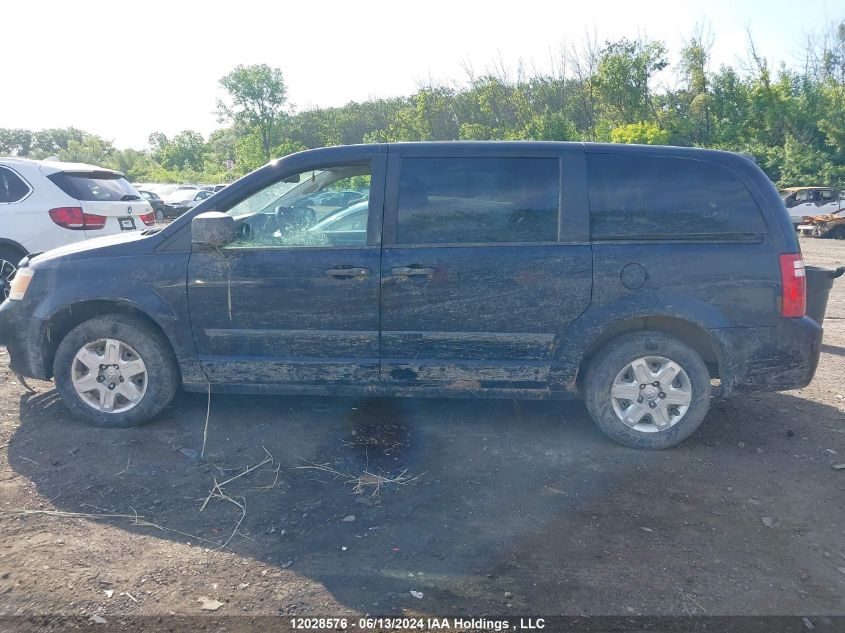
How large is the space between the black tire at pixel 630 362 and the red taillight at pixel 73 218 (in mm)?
6655

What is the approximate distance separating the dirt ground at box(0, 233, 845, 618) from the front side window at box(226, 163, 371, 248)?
4.27ft

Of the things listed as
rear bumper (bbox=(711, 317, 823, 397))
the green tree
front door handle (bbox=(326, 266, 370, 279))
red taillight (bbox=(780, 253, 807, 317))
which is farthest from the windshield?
the green tree

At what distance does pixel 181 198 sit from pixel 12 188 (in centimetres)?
2367

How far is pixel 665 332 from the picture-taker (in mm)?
4520

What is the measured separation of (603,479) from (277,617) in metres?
2.12

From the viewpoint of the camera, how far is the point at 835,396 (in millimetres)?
5629

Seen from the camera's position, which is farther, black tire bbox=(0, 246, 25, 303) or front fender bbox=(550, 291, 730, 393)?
black tire bbox=(0, 246, 25, 303)

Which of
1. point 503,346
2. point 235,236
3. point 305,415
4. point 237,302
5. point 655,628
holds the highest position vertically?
point 235,236

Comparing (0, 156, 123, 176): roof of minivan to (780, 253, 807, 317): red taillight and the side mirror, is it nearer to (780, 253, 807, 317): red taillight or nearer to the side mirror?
the side mirror

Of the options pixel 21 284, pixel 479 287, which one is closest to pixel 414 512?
pixel 479 287

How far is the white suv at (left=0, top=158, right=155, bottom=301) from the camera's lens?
8227 mm

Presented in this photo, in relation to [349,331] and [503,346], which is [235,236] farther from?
[503,346]

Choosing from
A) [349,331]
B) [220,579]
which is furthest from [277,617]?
[349,331]

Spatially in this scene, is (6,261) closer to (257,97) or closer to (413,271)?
(413,271)
